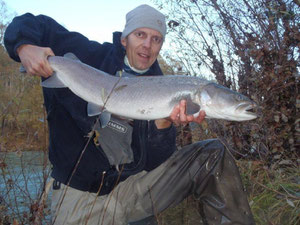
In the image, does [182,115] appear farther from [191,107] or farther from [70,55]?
[70,55]

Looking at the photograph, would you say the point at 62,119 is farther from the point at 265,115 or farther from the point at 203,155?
the point at 265,115

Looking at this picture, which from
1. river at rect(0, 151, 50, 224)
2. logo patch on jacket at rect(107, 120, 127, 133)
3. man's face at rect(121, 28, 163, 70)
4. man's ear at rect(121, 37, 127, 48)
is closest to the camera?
river at rect(0, 151, 50, 224)

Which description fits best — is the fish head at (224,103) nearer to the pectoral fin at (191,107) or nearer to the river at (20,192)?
the pectoral fin at (191,107)

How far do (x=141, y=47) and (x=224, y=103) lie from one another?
1145mm

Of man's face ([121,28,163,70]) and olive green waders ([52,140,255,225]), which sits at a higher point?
man's face ([121,28,163,70])

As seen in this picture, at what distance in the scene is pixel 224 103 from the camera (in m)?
2.67

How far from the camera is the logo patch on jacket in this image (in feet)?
9.70

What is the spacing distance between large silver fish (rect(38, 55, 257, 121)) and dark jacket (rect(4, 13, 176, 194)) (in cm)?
25

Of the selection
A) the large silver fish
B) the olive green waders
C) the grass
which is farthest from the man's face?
the grass

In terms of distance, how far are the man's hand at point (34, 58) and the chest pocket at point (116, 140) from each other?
0.76 meters

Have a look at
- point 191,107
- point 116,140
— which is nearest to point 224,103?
point 191,107

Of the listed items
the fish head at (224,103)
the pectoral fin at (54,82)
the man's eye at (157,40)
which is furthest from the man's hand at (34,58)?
the fish head at (224,103)

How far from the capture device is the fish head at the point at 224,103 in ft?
8.63

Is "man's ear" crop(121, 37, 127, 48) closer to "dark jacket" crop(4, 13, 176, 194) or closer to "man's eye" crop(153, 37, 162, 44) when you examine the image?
"dark jacket" crop(4, 13, 176, 194)
